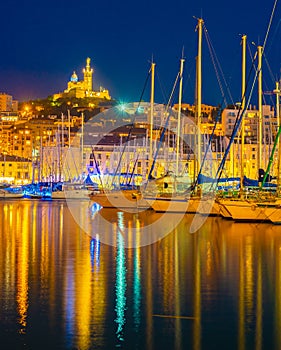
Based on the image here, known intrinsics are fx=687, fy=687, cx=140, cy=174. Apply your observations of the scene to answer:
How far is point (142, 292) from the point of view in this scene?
52.3ft

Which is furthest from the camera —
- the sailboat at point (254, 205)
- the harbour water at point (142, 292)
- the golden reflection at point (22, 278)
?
the sailboat at point (254, 205)

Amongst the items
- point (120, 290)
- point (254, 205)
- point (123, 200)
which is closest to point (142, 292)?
point (120, 290)

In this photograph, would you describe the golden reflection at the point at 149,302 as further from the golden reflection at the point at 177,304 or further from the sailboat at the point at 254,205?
the sailboat at the point at 254,205

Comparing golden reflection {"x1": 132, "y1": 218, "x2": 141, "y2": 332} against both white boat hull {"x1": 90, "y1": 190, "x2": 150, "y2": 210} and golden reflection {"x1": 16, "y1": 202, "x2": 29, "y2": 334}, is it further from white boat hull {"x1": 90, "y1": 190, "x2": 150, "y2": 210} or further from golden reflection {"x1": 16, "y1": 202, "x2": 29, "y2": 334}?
white boat hull {"x1": 90, "y1": 190, "x2": 150, "y2": 210}

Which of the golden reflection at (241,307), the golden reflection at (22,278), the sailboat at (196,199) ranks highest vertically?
the sailboat at (196,199)

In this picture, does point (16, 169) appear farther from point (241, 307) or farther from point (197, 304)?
point (241, 307)

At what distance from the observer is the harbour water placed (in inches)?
469

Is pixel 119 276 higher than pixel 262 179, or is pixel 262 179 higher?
pixel 262 179

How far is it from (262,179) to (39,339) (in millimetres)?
26384

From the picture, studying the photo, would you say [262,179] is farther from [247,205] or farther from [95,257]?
[95,257]

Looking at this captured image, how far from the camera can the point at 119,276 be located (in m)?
18.3

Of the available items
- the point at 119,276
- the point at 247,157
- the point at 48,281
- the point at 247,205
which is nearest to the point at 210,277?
the point at 119,276

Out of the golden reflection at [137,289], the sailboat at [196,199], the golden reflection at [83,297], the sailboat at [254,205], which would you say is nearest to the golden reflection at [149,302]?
the golden reflection at [137,289]

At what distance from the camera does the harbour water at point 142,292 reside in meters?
11.9
